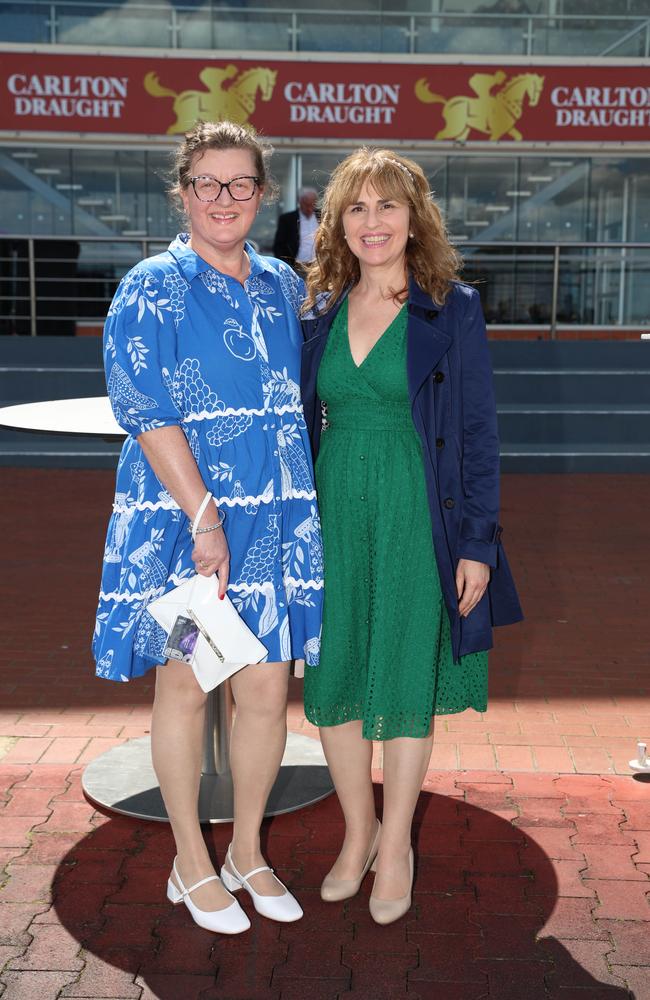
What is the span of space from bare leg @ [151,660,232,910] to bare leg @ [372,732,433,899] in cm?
44

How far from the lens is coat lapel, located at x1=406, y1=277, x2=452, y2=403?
8.99 feet

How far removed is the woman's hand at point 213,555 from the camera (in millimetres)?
2635

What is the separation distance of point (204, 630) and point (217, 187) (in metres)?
1.09

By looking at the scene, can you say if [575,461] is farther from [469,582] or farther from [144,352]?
[144,352]

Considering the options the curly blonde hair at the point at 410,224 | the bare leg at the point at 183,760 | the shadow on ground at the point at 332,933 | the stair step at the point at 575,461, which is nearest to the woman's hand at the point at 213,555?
the bare leg at the point at 183,760

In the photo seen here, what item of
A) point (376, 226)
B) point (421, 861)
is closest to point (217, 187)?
point (376, 226)

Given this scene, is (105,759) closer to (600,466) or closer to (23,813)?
(23,813)

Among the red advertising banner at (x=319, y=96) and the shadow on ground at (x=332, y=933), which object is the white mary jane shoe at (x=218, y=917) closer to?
the shadow on ground at (x=332, y=933)

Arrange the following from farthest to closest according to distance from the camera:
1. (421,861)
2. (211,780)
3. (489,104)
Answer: (489,104) → (211,780) → (421,861)

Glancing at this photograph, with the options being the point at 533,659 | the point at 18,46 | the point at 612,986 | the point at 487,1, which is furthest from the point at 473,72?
the point at 612,986

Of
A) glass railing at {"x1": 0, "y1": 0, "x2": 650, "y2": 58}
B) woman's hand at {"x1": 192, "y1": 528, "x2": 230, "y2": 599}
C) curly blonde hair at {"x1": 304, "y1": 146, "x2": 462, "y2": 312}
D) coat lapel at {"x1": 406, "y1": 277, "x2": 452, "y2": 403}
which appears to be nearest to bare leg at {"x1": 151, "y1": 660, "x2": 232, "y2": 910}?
woman's hand at {"x1": 192, "y1": 528, "x2": 230, "y2": 599}

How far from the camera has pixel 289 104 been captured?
1496 cm

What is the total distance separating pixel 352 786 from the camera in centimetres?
305

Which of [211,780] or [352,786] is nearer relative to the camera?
[352,786]
